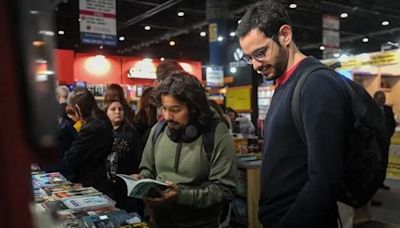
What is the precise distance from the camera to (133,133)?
3.74 meters

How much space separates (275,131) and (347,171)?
0.29m

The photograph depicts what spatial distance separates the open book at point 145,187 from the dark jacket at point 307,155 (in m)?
0.46

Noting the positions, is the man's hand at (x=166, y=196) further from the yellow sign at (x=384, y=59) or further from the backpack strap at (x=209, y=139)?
the yellow sign at (x=384, y=59)

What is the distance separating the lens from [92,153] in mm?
3230

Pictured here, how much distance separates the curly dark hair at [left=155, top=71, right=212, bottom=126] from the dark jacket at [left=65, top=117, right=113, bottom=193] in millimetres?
1327

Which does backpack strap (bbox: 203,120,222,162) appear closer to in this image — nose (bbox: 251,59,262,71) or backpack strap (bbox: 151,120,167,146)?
backpack strap (bbox: 151,120,167,146)

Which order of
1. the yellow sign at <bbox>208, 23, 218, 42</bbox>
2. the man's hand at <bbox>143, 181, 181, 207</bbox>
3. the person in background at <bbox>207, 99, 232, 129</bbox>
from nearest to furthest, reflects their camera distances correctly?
the man's hand at <bbox>143, 181, 181, 207</bbox>
the person in background at <bbox>207, 99, 232, 129</bbox>
the yellow sign at <bbox>208, 23, 218, 42</bbox>

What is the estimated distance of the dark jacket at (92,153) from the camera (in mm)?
3195

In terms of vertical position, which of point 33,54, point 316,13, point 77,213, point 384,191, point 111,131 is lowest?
point 384,191

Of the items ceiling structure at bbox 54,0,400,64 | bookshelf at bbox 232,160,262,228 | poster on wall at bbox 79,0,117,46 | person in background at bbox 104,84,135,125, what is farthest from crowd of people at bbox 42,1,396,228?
ceiling structure at bbox 54,0,400,64

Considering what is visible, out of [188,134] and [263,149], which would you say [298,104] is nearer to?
[263,149]

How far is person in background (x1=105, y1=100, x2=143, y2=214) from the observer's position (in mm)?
3479

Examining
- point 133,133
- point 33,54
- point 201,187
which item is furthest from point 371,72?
point 33,54

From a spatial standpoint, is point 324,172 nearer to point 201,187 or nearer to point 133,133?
point 201,187
